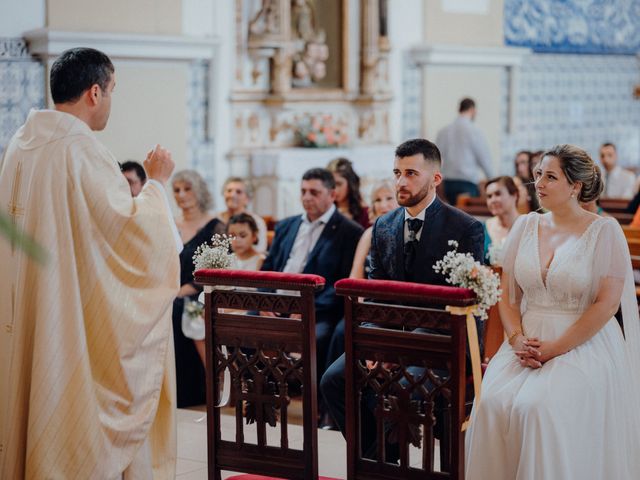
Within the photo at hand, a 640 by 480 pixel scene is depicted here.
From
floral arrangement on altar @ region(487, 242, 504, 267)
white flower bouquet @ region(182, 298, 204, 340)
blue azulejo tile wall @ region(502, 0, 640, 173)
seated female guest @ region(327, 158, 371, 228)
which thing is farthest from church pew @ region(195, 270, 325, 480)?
blue azulejo tile wall @ region(502, 0, 640, 173)

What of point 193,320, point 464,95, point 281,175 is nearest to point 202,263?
point 193,320

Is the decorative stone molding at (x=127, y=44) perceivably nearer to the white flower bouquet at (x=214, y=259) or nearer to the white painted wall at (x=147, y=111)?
the white painted wall at (x=147, y=111)

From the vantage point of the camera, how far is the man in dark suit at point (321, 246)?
256 inches

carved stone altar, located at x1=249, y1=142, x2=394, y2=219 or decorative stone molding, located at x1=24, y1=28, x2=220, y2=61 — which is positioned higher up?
decorative stone molding, located at x1=24, y1=28, x2=220, y2=61

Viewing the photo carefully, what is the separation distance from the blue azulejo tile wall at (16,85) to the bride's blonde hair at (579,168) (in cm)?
598

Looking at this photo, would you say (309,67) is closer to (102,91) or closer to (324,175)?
(324,175)

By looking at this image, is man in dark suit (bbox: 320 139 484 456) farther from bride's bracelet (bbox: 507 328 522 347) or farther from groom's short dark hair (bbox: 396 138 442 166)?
bride's bracelet (bbox: 507 328 522 347)

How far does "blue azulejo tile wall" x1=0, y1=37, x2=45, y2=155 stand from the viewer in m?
9.62

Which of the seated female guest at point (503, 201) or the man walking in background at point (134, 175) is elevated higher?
the man walking in background at point (134, 175)

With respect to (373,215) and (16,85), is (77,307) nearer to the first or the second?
(373,215)

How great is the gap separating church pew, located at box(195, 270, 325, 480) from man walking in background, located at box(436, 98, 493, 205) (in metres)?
8.26

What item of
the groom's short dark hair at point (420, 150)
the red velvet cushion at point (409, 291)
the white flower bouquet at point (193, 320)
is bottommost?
the white flower bouquet at point (193, 320)

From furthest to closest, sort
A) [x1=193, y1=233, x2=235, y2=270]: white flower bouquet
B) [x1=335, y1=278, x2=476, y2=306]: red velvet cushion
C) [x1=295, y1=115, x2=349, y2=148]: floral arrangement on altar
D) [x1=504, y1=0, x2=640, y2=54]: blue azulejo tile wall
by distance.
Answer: [x1=504, y1=0, x2=640, y2=54]: blue azulejo tile wall < [x1=295, y1=115, x2=349, y2=148]: floral arrangement on altar < [x1=193, y1=233, x2=235, y2=270]: white flower bouquet < [x1=335, y1=278, x2=476, y2=306]: red velvet cushion

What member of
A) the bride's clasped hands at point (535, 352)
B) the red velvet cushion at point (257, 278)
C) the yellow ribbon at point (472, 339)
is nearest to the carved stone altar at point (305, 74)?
the red velvet cushion at point (257, 278)
